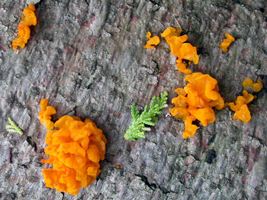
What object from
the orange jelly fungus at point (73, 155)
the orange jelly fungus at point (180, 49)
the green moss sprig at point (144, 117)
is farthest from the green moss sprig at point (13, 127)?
the orange jelly fungus at point (180, 49)

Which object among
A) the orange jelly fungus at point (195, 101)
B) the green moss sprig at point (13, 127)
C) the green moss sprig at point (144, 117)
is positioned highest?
the orange jelly fungus at point (195, 101)

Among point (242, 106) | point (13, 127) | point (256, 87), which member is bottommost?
point (13, 127)

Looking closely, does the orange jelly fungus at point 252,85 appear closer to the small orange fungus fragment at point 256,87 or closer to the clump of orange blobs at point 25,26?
the small orange fungus fragment at point 256,87

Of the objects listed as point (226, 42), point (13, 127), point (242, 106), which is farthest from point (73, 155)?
point (226, 42)

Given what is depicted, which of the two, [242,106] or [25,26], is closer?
[242,106]

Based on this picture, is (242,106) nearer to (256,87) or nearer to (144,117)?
(256,87)

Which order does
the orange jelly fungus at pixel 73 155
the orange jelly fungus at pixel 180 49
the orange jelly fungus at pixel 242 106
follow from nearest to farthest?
the orange jelly fungus at pixel 73 155 < the orange jelly fungus at pixel 242 106 < the orange jelly fungus at pixel 180 49

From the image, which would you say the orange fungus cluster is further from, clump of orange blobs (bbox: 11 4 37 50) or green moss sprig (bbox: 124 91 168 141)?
clump of orange blobs (bbox: 11 4 37 50)
